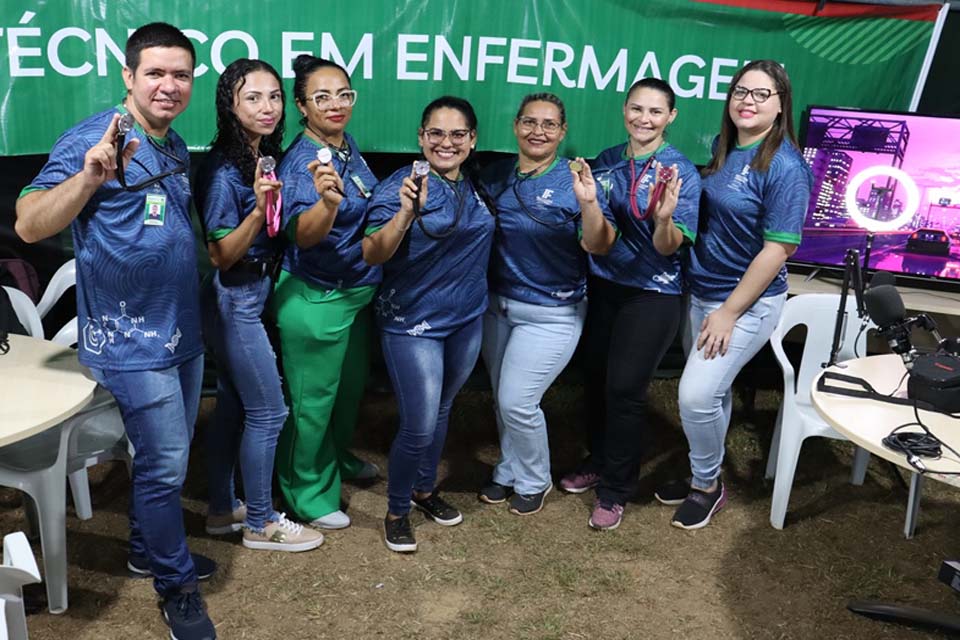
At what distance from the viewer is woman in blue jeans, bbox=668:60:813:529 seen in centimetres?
283

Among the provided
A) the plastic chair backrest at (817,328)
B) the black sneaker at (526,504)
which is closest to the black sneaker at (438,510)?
the black sneaker at (526,504)

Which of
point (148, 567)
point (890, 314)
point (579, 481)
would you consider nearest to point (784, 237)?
point (890, 314)

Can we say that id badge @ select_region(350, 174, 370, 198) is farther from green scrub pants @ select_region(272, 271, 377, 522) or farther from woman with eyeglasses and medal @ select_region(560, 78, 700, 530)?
woman with eyeglasses and medal @ select_region(560, 78, 700, 530)

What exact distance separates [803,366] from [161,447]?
2258 millimetres

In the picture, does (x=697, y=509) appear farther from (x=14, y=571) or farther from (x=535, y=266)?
(x=14, y=571)

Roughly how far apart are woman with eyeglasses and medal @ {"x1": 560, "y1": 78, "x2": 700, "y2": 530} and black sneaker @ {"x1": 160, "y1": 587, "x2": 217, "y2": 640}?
1315mm

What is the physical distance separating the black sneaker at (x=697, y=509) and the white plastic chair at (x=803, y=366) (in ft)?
0.65

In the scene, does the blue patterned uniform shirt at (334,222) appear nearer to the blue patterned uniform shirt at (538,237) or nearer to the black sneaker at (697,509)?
the blue patterned uniform shirt at (538,237)

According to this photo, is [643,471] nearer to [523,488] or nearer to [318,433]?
[523,488]

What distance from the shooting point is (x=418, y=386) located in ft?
9.06

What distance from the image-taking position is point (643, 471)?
3.63 meters

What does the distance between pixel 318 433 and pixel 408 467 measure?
305 millimetres

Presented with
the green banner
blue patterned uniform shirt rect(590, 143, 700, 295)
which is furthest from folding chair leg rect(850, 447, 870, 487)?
the green banner

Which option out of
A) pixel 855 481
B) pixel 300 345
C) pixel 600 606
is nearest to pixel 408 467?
pixel 300 345
